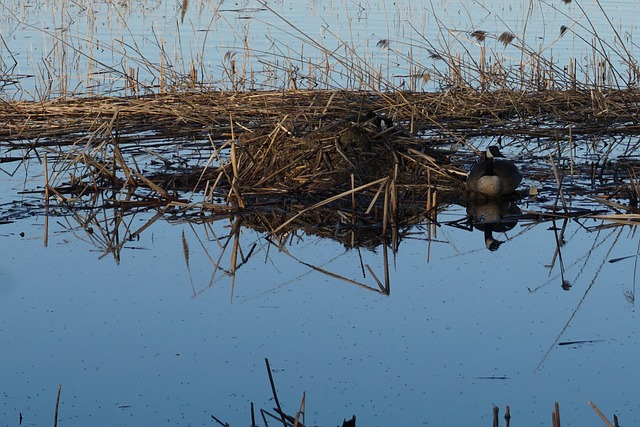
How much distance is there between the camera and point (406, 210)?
679cm

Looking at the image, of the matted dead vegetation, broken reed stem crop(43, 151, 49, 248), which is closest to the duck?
the matted dead vegetation

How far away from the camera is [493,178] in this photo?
700 cm

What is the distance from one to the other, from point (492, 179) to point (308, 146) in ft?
4.27

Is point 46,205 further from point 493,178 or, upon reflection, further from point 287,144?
point 493,178

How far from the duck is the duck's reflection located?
0.28 feet

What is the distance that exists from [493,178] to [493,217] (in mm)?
330

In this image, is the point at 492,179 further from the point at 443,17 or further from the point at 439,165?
the point at 443,17

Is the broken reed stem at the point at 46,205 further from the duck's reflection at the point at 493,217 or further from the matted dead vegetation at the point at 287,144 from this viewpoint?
the duck's reflection at the point at 493,217

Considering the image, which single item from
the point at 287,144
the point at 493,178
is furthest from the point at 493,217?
the point at 287,144

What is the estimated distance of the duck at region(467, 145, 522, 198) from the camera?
23.0 ft

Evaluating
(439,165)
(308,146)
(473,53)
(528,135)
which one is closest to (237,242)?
(308,146)

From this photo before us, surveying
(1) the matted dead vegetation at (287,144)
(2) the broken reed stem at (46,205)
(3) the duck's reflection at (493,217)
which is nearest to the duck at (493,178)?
(3) the duck's reflection at (493,217)

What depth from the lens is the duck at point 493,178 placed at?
7.01m

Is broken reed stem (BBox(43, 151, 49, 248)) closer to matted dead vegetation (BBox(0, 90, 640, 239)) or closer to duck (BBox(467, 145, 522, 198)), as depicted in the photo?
matted dead vegetation (BBox(0, 90, 640, 239))
